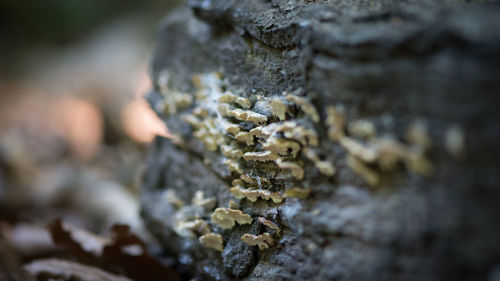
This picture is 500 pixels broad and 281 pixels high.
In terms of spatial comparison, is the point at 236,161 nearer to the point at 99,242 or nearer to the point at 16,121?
the point at 99,242

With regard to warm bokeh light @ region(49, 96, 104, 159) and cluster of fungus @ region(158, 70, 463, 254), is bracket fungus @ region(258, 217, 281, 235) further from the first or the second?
warm bokeh light @ region(49, 96, 104, 159)

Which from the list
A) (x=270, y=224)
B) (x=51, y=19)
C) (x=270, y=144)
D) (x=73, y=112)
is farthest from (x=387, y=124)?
(x=51, y=19)

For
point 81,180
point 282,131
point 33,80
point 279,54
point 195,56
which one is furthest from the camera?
point 33,80

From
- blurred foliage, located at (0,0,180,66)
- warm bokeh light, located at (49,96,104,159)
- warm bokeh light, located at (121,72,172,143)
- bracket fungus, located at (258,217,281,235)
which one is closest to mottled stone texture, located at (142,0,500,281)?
bracket fungus, located at (258,217,281,235)

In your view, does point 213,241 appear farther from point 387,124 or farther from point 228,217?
point 387,124

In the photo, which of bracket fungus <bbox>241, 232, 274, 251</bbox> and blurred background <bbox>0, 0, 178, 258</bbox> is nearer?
bracket fungus <bbox>241, 232, 274, 251</bbox>

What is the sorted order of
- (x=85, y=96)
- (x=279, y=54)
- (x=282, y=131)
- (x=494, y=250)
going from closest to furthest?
(x=494, y=250) → (x=282, y=131) → (x=279, y=54) → (x=85, y=96)

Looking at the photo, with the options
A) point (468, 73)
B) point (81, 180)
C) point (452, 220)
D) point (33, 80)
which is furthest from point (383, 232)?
point (33, 80)
